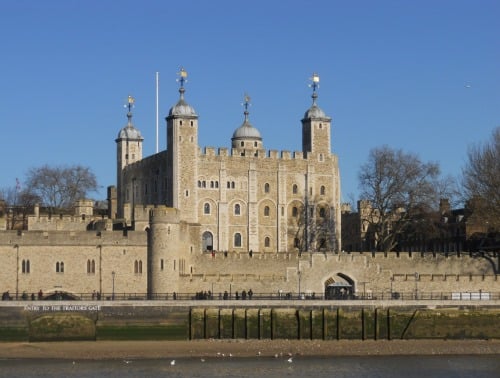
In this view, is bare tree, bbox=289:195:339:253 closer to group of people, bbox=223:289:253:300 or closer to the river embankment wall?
group of people, bbox=223:289:253:300

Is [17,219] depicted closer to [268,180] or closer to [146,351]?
[268,180]

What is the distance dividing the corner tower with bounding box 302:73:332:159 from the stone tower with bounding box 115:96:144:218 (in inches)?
547

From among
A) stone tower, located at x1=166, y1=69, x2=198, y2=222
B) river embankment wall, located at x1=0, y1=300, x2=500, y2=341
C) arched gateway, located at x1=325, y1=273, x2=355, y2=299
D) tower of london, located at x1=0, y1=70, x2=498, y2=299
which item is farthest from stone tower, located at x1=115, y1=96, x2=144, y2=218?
river embankment wall, located at x1=0, y1=300, x2=500, y2=341

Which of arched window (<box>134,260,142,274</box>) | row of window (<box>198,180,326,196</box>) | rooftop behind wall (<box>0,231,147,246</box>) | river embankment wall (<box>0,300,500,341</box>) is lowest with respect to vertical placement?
river embankment wall (<box>0,300,500,341</box>)

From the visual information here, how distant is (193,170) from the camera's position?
317 ft

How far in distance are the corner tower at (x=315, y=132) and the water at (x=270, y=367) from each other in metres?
43.1

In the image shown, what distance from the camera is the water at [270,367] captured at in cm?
5519

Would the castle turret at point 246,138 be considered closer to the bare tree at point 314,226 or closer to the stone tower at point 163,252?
the bare tree at point 314,226

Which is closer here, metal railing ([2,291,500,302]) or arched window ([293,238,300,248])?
metal railing ([2,291,500,302])

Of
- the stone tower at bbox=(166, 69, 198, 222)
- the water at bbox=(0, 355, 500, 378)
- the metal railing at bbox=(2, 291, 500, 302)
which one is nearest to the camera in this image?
the water at bbox=(0, 355, 500, 378)

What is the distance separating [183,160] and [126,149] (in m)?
12.9

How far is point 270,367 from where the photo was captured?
188 feet

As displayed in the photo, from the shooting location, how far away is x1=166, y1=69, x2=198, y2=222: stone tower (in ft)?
314

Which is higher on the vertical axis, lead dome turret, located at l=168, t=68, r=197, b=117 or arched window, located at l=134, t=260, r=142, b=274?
lead dome turret, located at l=168, t=68, r=197, b=117
